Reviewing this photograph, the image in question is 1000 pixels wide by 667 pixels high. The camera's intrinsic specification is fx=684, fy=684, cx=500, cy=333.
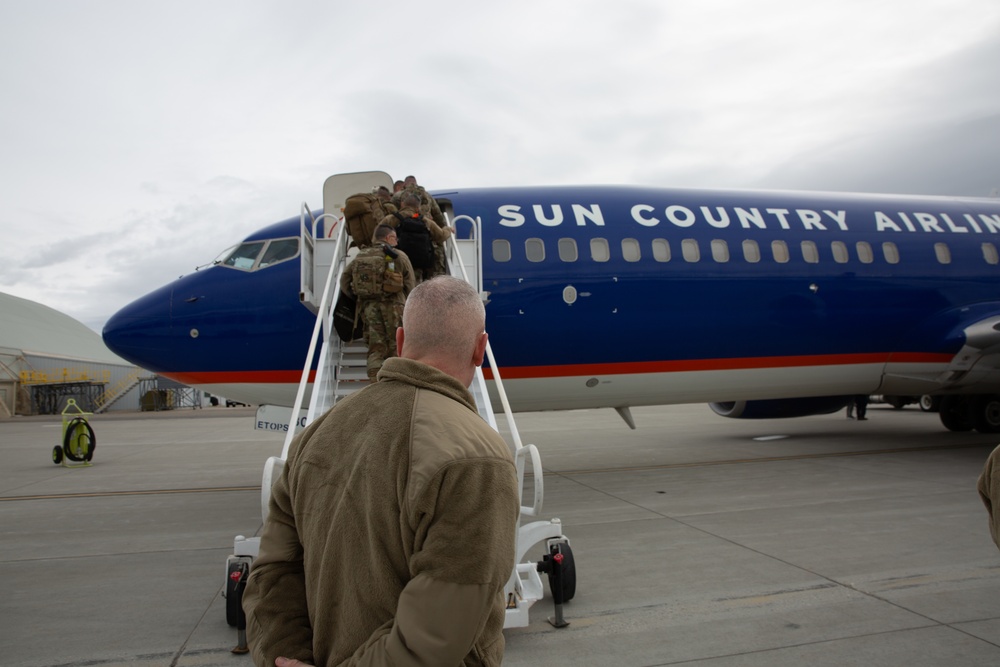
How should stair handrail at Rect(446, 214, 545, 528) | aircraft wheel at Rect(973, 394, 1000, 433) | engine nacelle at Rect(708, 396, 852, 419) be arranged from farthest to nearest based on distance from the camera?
aircraft wheel at Rect(973, 394, 1000, 433)
engine nacelle at Rect(708, 396, 852, 419)
stair handrail at Rect(446, 214, 545, 528)

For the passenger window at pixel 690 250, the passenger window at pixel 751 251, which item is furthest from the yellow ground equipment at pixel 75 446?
the passenger window at pixel 751 251

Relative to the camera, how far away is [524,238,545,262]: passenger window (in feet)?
28.5

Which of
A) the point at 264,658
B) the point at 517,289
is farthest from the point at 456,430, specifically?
the point at 517,289

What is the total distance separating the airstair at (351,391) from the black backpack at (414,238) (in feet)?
1.04

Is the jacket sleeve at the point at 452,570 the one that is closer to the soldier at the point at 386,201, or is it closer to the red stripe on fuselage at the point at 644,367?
the soldier at the point at 386,201

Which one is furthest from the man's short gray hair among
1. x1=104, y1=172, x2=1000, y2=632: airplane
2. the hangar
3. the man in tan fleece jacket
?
the hangar

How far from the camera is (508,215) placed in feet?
29.5

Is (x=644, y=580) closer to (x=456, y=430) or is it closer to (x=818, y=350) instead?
(x=456, y=430)

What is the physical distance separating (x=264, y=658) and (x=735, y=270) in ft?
29.0

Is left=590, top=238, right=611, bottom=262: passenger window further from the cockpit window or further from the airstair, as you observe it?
the cockpit window

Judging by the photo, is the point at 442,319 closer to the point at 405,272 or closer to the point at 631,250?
the point at 405,272

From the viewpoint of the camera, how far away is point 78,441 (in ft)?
42.2

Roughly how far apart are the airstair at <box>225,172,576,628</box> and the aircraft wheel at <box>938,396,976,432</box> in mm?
9712

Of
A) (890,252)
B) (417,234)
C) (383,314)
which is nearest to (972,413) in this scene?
(890,252)
